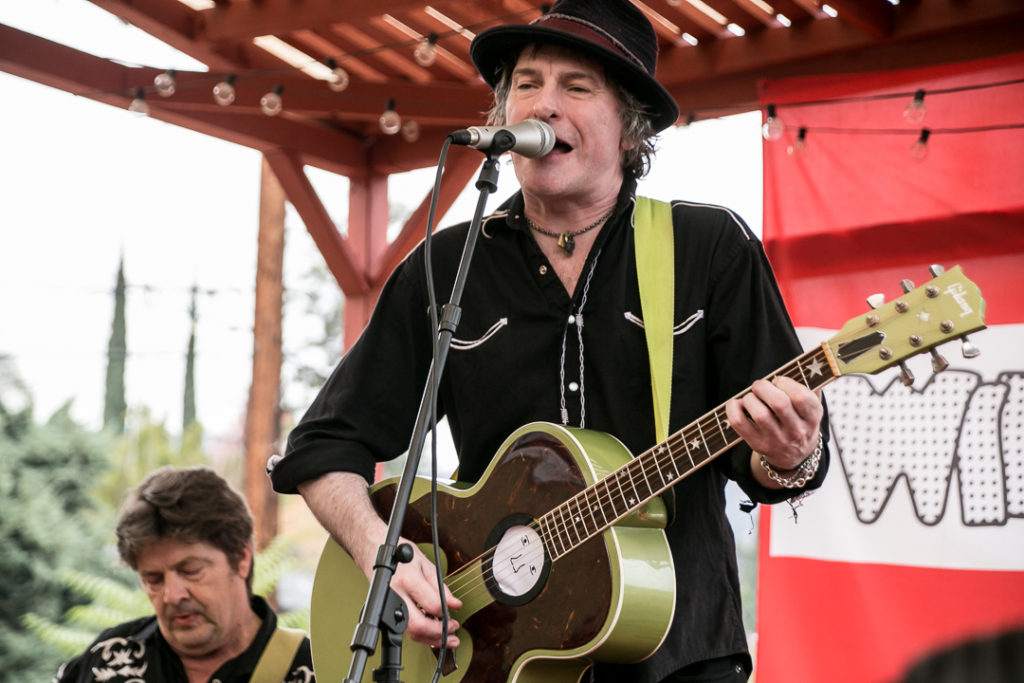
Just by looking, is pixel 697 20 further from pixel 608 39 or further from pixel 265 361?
pixel 265 361

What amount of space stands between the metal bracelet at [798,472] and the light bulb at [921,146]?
270 centimetres

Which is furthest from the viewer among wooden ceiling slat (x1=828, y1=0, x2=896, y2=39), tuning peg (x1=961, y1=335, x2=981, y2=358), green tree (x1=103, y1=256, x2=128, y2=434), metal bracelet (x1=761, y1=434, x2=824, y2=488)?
green tree (x1=103, y1=256, x2=128, y2=434)

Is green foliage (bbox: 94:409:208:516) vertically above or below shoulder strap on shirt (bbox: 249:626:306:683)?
above

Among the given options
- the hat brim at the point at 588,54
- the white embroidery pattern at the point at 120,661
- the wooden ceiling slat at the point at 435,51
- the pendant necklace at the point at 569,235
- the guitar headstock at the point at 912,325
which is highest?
the wooden ceiling slat at the point at 435,51

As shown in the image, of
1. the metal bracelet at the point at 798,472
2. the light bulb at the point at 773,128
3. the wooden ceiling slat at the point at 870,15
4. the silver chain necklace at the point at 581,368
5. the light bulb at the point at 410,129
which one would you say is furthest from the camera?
the light bulb at the point at 410,129

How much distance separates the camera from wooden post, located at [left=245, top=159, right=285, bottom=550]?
995cm

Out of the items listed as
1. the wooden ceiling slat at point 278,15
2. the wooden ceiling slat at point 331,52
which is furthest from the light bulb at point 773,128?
the wooden ceiling slat at point 331,52

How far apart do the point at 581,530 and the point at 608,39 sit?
1073 millimetres

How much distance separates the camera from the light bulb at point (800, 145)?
15.4ft

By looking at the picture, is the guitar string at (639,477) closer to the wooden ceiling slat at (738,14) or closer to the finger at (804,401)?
the finger at (804,401)

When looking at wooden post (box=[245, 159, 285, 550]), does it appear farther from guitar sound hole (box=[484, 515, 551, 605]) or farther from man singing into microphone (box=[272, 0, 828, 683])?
guitar sound hole (box=[484, 515, 551, 605])

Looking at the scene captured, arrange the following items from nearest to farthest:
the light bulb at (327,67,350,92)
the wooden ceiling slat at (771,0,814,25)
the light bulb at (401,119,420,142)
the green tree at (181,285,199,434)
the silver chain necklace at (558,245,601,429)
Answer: the silver chain necklace at (558,245,601,429) < the wooden ceiling slat at (771,0,814,25) < the light bulb at (327,67,350,92) < the light bulb at (401,119,420,142) < the green tree at (181,285,199,434)

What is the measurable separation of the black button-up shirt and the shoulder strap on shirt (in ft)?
3.49

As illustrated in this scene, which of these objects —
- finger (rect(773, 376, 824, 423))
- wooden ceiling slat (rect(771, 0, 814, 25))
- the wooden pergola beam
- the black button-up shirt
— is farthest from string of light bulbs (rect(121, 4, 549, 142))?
finger (rect(773, 376, 824, 423))
